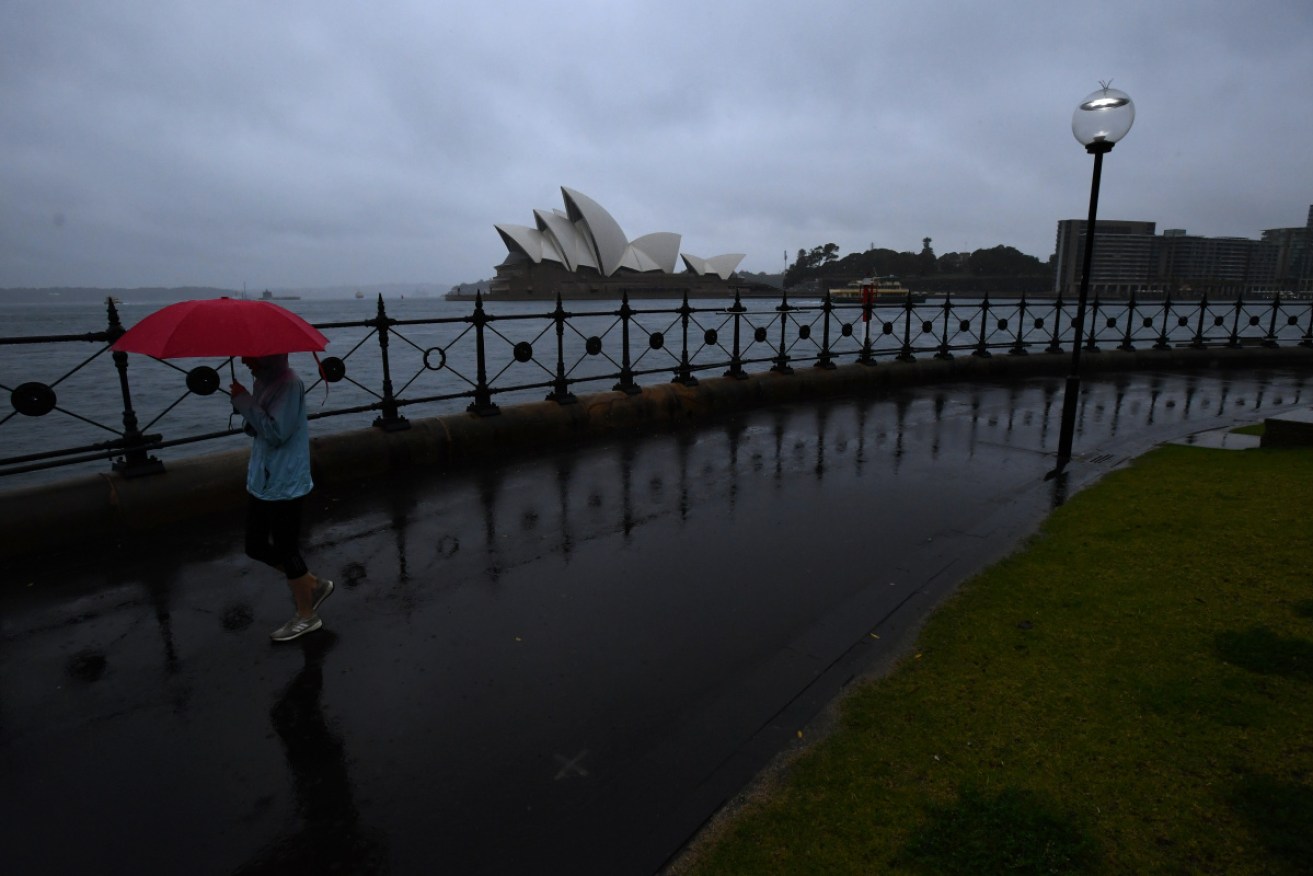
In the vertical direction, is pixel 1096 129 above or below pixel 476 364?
above

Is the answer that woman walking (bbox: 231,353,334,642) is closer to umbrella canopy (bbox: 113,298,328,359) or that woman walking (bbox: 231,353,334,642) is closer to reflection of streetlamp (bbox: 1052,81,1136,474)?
umbrella canopy (bbox: 113,298,328,359)

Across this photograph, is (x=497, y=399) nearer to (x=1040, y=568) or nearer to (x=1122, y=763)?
(x=1040, y=568)

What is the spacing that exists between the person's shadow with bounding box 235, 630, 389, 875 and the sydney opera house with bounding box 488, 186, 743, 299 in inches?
3203

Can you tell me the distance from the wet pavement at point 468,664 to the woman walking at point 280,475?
0.31 metres

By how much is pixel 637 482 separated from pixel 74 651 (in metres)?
4.31

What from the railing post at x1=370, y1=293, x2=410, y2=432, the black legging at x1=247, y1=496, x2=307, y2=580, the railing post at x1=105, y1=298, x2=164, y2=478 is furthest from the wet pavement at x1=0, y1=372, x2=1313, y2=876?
the railing post at x1=370, y1=293, x2=410, y2=432

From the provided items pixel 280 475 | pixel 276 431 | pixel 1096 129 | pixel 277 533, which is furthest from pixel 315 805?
pixel 1096 129

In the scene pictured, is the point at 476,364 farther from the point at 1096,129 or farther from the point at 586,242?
the point at 586,242

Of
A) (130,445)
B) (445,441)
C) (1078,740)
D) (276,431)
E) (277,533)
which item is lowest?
(1078,740)

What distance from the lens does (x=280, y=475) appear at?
13.0 feet

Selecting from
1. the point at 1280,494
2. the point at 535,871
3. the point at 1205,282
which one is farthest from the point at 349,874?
the point at 1205,282

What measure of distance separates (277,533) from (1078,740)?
402 cm

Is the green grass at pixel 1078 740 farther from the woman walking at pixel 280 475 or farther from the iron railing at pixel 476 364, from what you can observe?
the iron railing at pixel 476 364

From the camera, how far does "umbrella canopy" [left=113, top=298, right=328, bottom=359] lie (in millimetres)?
3358
